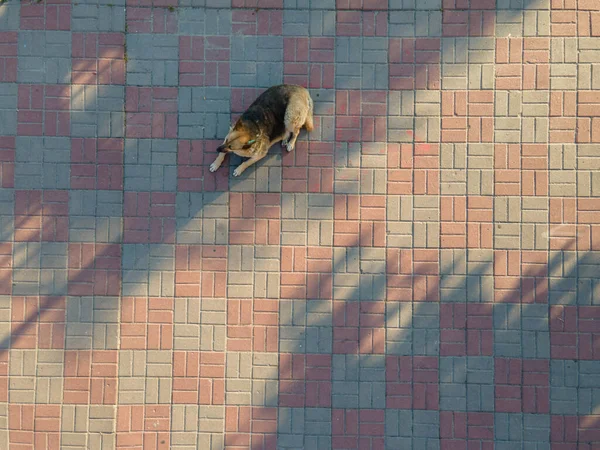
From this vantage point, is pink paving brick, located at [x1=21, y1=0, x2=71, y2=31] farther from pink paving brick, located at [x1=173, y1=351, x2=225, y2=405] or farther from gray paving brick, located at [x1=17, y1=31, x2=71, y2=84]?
pink paving brick, located at [x1=173, y1=351, x2=225, y2=405]

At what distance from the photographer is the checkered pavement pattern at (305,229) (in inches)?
252

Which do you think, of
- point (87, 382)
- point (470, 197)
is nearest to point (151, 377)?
point (87, 382)

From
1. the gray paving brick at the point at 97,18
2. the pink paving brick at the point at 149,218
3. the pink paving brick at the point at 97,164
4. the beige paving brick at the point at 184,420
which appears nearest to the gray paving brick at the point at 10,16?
the gray paving brick at the point at 97,18

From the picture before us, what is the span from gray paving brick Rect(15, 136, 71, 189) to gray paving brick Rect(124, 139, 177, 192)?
25.7 inches

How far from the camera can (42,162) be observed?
21.5 feet

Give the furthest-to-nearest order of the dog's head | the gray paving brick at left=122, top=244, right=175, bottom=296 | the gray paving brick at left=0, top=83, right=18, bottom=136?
the gray paving brick at left=0, top=83, right=18, bottom=136 → the gray paving brick at left=122, top=244, right=175, bottom=296 → the dog's head

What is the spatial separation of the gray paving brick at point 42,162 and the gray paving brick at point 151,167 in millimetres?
653

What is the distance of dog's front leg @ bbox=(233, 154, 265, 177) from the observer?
619 cm

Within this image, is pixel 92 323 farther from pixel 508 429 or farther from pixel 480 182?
pixel 508 429

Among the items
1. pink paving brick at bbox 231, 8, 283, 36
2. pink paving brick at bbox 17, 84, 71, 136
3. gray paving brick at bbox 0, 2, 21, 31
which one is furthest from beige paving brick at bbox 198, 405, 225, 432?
gray paving brick at bbox 0, 2, 21, 31

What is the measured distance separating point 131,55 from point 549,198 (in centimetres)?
464

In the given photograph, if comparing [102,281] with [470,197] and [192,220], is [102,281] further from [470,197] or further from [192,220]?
[470,197]

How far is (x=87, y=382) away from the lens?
6.43 meters

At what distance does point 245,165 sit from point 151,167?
102cm
